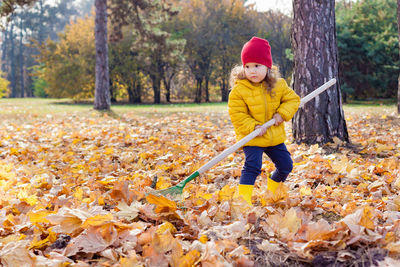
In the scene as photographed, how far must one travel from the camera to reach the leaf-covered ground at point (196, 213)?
1.64 metres

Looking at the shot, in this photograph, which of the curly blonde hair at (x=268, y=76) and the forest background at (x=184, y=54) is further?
the forest background at (x=184, y=54)

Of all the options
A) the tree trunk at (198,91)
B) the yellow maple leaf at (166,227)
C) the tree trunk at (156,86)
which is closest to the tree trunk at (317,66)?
the yellow maple leaf at (166,227)

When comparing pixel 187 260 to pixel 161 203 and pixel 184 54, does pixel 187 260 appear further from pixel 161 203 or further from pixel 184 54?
pixel 184 54

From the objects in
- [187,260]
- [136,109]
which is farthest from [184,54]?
[187,260]

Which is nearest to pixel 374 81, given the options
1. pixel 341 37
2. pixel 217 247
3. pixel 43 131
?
pixel 341 37

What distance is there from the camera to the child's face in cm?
253

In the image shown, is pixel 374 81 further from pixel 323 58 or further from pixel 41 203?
pixel 41 203

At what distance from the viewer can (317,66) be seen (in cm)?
427

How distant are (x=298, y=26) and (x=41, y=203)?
359 cm

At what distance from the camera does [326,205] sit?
94.4 inches

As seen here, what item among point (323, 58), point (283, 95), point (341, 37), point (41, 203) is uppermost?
point (341, 37)

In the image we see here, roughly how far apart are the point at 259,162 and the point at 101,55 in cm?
1033

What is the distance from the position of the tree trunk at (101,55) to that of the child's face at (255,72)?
1008 cm

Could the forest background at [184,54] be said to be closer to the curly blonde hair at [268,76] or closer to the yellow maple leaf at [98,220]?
the curly blonde hair at [268,76]
